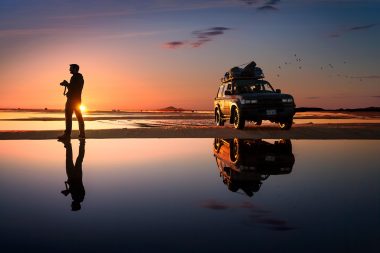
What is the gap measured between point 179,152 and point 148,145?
214 cm

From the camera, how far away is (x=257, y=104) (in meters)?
18.3

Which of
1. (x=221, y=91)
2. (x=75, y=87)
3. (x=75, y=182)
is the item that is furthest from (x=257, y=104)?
(x=75, y=182)

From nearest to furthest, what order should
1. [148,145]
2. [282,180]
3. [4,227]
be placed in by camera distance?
[4,227] < [282,180] < [148,145]

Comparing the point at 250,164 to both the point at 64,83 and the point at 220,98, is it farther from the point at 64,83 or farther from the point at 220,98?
the point at 220,98

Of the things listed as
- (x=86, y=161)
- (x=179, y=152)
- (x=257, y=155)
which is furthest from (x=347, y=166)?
A: (x=86, y=161)

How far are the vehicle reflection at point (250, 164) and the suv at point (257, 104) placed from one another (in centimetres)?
655

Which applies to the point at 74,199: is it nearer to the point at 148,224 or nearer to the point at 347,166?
the point at 148,224

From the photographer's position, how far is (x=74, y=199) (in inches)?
210

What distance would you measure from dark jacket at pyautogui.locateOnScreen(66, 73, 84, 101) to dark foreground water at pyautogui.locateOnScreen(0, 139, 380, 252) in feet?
16.3

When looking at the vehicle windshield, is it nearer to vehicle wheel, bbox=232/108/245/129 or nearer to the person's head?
vehicle wheel, bbox=232/108/245/129

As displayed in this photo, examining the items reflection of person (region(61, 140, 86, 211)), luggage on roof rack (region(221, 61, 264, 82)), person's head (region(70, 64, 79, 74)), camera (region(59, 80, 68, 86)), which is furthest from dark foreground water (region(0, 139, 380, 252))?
luggage on roof rack (region(221, 61, 264, 82))

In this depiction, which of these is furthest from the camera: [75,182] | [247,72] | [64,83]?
[247,72]

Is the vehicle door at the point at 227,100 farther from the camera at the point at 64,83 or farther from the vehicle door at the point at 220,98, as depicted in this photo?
the camera at the point at 64,83

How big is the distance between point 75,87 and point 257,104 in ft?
23.8
